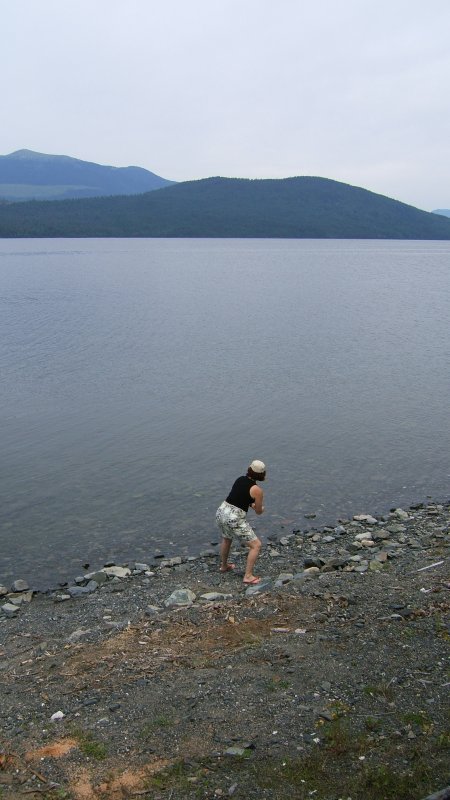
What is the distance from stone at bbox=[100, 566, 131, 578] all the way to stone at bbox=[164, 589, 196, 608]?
7.60 feet

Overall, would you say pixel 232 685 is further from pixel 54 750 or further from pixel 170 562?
pixel 170 562

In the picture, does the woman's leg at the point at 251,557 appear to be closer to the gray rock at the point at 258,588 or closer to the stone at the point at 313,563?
the gray rock at the point at 258,588

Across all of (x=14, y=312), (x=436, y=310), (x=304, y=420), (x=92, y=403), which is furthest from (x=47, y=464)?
(x=436, y=310)

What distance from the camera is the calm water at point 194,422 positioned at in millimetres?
19875

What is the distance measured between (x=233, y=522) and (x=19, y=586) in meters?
5.27

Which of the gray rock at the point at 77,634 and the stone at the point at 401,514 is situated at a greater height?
the gray rock at the point at 77,634

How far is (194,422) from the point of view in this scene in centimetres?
2997

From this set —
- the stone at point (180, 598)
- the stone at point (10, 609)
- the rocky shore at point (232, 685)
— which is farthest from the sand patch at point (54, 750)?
the stone at point (10, 609)

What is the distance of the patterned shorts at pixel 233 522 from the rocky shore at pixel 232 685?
1.14 m

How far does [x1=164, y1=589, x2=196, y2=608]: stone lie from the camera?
13.8m

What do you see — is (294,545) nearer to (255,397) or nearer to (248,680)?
(248,680)

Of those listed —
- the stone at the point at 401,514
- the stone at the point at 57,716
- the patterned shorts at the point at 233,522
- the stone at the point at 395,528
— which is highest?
the patterned shorts at the point at 233,522

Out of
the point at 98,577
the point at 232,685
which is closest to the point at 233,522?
the point at 98,577

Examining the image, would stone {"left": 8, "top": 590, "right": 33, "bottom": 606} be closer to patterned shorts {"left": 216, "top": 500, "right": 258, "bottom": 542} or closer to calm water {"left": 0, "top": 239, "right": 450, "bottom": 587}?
calm water {"left": 0, "top": 239, "right": 450, "bottom": 587}
